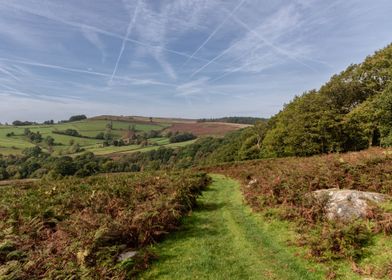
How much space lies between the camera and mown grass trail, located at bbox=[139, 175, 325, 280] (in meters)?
7.05

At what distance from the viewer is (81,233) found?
8.12 m

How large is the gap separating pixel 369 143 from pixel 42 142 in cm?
9738

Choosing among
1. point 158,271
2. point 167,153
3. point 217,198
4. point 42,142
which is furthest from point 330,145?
point 42,142

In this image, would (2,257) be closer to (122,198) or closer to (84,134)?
(122,198)

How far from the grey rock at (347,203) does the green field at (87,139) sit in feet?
261

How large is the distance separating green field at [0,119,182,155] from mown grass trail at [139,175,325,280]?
77078mm

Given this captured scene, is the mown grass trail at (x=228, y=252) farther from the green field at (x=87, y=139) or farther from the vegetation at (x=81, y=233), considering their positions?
the green field at (x=87, y=139)

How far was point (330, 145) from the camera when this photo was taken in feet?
129

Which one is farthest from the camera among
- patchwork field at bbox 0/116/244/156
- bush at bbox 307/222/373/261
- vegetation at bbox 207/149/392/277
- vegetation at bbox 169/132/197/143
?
vegetation at bbox 169/132/197/143

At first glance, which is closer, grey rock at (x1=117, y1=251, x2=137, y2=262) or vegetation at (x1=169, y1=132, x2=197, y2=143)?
grey rock at (x1=117, y1=251, x2=137, y2=262)

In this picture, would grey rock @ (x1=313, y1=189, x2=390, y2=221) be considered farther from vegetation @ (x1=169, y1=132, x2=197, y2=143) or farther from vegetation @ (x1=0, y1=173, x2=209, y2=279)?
vegetation @ (x1=169, y1=132, x2=197, y2=143)

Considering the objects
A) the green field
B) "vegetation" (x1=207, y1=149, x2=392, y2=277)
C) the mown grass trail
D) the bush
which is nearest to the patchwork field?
the green field

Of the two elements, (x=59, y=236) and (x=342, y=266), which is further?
(x=59, y=236)

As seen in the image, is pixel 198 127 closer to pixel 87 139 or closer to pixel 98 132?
pixel 98 132
